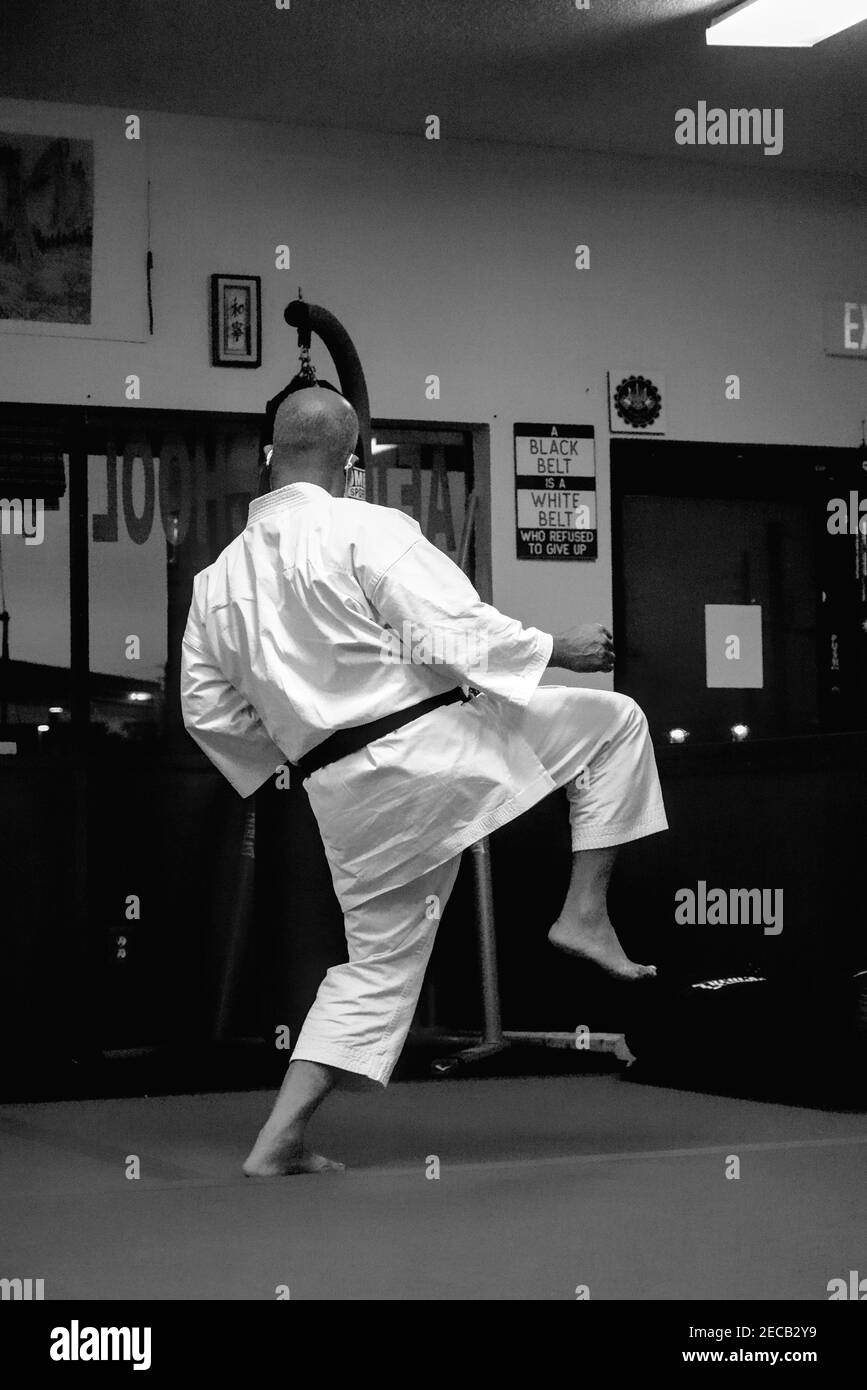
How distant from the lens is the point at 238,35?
5.01 metres

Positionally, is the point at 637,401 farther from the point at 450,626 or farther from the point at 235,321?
the point at 450,626

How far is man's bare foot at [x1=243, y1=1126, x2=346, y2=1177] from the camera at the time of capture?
3117 mm

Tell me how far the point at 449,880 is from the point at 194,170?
125 inches

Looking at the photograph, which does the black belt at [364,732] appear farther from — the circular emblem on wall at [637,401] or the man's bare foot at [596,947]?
the circular emblem on wall at [637,401]

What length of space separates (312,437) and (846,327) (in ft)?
11.7

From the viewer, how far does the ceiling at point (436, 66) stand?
4.90 metres

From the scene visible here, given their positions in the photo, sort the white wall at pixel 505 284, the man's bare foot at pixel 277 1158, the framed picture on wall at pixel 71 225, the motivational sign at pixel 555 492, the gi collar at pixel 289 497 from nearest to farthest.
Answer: the man's bare foot at pixel 277 1158
the gi collar at pixel 289 497
the framed picture on wall at pixel 71 225
the white wall at pixel 505 284
the motivational sign at pixel 555 492

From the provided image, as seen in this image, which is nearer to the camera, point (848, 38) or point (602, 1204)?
point (602, 1204)

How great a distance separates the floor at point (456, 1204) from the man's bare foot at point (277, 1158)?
0.21ft

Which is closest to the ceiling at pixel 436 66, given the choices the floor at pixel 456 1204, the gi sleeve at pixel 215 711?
the gi sleeve at pixel 215 711

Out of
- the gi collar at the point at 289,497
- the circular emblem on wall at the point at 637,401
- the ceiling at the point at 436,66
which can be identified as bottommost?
the gi collar at the point at 289,497
